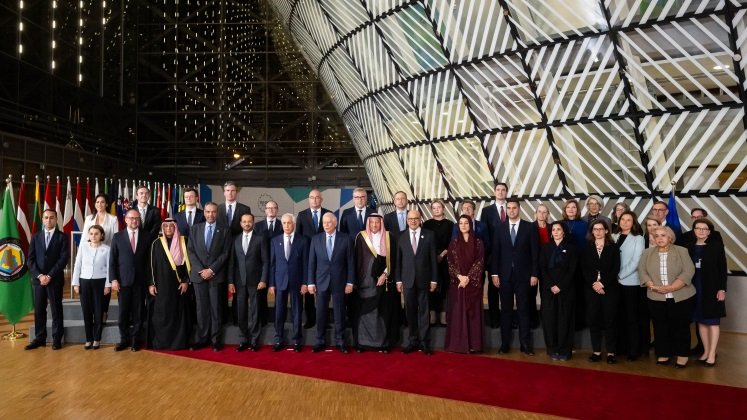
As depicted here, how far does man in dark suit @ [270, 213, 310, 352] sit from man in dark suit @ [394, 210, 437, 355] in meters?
1.30

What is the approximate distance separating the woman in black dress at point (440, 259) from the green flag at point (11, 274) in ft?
20.2

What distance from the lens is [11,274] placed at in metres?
8.28

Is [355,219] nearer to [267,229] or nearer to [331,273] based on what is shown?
[331,273]

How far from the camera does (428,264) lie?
734 cm

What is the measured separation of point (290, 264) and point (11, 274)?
4.43 metres

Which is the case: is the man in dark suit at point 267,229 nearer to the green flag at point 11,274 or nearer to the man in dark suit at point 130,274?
the man in dark suit at point 130,274

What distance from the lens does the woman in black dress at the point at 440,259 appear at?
7.93 m

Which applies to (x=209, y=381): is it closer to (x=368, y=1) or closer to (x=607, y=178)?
(x=607, y=178)

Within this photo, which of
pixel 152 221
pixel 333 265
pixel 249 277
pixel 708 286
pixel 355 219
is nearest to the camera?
pixel 708 286

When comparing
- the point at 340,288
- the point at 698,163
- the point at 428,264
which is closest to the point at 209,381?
the point at 340,288

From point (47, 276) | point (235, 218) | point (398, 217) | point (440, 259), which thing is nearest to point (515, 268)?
point (440, 259)

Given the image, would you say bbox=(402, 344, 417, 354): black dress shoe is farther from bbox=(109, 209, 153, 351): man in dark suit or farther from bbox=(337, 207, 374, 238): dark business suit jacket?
bbox=(109, 209, 153, 351): man in dark suit

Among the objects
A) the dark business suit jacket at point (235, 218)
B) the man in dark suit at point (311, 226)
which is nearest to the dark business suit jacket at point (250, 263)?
the dark business suit jacket at point (235, 218)

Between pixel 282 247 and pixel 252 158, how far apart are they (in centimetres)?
2208
